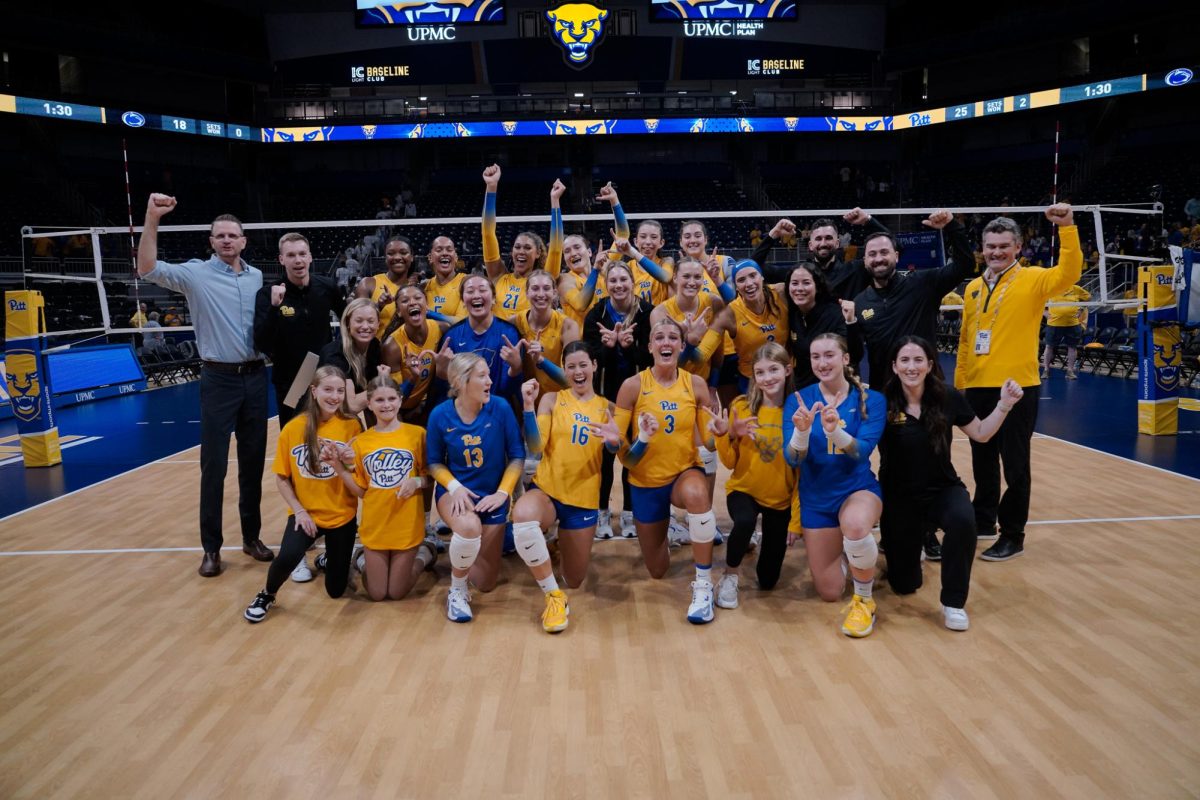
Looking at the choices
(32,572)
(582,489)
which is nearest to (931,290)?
(582,489)

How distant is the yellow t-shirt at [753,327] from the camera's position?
5.11m

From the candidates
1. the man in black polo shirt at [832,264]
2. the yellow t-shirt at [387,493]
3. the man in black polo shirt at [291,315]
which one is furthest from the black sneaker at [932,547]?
the man in black polo shirt at [291,315]

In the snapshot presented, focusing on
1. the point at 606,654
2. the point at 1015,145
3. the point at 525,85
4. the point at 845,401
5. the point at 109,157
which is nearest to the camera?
the point at 606,654

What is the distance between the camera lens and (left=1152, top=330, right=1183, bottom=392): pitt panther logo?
8.16 metres

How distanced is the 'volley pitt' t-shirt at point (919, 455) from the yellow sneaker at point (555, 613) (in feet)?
6.02

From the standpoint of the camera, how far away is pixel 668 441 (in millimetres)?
4395

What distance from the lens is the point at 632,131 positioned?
24.0 metres

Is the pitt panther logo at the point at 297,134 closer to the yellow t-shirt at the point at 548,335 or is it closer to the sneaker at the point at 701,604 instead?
the yellow t-shirt at the point at 548,335

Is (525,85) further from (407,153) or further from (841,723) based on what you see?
(841,723)

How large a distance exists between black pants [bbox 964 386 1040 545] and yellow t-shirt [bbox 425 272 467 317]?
3.45 meters

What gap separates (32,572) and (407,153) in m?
25.0

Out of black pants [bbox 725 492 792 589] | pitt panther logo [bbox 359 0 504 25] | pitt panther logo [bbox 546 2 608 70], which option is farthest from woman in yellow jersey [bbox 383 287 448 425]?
pitt panther logo [bbox 546 2 608 70]

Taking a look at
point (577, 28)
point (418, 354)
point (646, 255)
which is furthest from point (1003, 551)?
point (577, 28)

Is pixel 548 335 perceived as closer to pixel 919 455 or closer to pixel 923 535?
pixel 919 455
